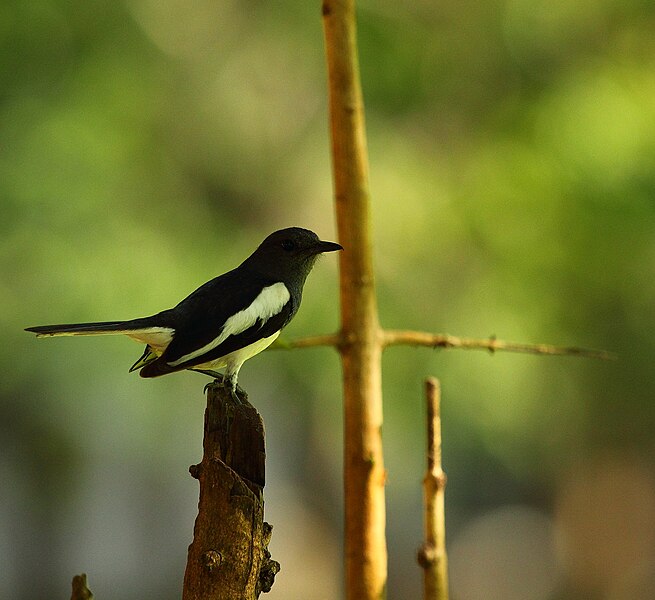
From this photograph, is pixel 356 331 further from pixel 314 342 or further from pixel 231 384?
pixel 231 384

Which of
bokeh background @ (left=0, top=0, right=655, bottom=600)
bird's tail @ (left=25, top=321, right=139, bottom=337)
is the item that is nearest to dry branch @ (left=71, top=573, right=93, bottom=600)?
bird's tail @ (left=25, top=321, right=139, bottom=337)

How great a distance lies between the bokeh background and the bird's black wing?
5.13 m

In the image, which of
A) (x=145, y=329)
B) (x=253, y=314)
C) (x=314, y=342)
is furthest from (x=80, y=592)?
(x=314, y=342)

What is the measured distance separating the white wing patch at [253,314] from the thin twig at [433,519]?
18.8 inches

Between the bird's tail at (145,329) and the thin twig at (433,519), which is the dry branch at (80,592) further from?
the thin twig at (433,519)

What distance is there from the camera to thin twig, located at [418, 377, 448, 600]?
283 cm

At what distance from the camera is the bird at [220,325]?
107 inches

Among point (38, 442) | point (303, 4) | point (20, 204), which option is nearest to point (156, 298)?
point (20, 204)

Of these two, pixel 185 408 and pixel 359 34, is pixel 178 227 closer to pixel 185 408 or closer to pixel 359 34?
pixel 185 408

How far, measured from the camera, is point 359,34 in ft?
30.9

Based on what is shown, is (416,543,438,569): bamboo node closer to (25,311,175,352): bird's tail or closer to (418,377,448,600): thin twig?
(418,377,448,600): thin twig

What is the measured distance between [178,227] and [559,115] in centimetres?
347

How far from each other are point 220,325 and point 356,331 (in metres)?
0.44

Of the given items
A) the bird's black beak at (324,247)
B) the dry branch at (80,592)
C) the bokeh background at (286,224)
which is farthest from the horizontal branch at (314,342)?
the bokeh background at (286,224)
